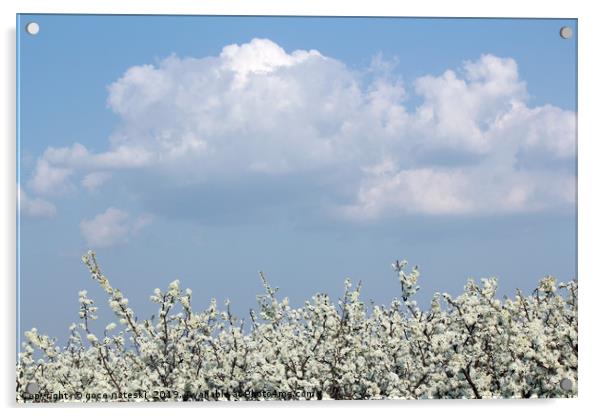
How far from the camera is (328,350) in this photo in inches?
215

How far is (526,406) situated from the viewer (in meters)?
5.24

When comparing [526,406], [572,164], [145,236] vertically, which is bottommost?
[526,406]

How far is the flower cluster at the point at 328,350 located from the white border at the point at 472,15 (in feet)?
0.28

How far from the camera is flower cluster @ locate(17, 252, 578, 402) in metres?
5.24

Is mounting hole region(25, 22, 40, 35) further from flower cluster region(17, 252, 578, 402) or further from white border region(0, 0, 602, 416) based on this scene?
flower cluster region(17, 252, 578, 402)

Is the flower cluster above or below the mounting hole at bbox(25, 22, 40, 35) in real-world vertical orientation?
below

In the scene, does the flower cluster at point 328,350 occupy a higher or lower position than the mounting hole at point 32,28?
lower

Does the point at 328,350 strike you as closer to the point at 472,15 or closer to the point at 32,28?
the point at 472,15

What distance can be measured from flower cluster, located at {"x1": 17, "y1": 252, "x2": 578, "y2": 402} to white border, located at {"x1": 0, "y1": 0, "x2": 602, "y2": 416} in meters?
0.08

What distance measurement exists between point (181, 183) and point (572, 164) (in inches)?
83.8

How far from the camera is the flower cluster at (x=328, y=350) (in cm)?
524

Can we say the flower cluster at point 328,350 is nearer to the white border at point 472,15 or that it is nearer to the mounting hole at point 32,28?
the white border at point 472,15
